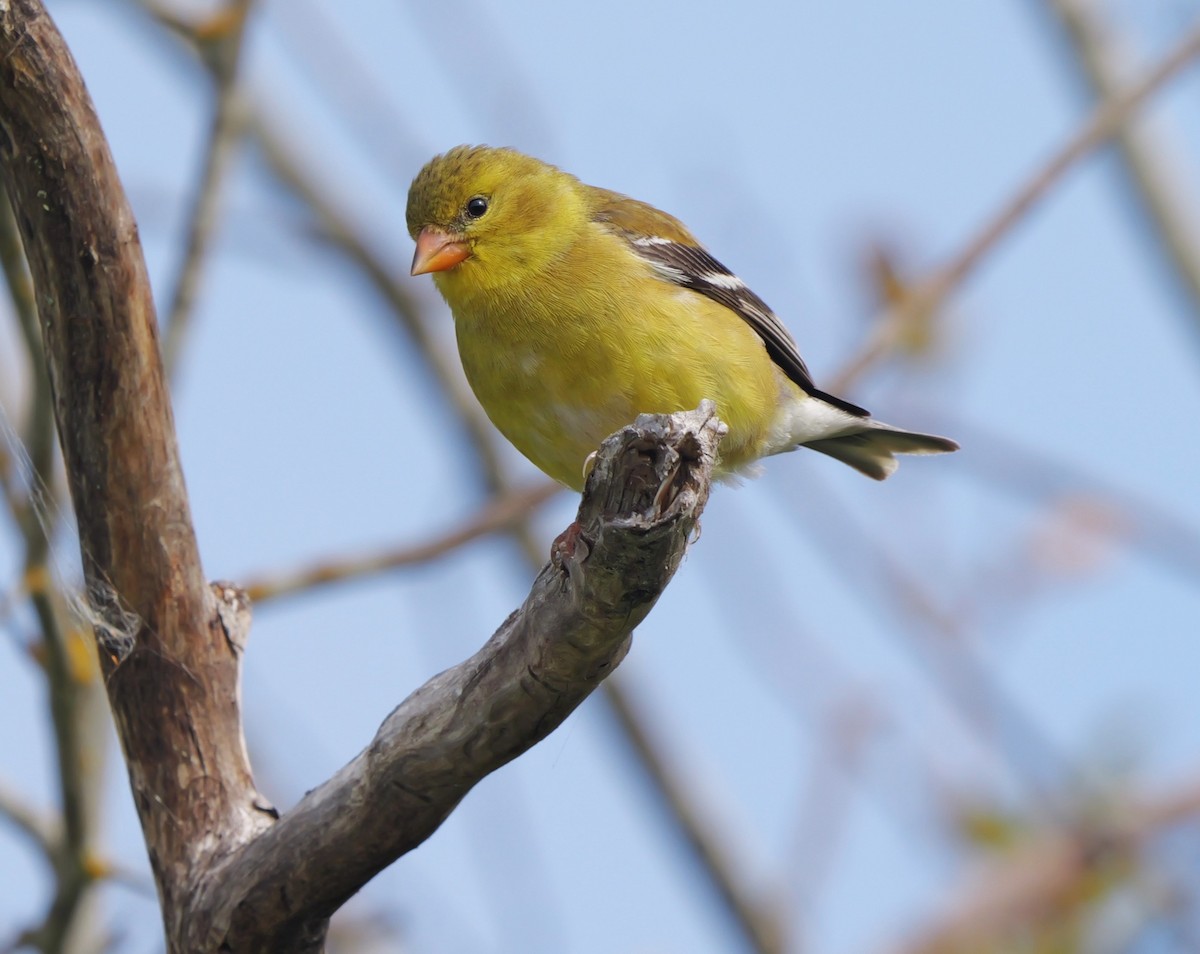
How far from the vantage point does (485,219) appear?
4980 mm

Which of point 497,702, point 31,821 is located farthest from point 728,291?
point 31,821

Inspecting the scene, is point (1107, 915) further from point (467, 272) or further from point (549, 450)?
point (467, 272)

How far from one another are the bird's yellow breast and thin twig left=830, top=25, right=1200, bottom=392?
1.83 feet

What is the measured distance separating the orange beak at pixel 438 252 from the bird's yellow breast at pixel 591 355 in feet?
0.16

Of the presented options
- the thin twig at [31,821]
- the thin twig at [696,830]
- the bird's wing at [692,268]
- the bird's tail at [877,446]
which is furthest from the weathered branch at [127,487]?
the thin twig at [696,830]

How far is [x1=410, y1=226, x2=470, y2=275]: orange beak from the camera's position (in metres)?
4.85

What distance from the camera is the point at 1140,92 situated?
18.5 ft

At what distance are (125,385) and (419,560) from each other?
65.0 inches

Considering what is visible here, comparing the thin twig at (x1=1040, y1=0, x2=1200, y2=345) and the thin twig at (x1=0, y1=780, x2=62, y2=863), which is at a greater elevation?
the thin twig at (x1=1040, y1=0, x2=1200, y2=345)

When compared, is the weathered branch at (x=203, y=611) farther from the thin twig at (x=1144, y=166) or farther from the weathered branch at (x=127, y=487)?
the thin twig at (x=1144, y=166)

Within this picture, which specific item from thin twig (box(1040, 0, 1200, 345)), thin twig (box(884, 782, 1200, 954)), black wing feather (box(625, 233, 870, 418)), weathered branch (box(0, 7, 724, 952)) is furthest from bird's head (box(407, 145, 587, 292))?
thin twig (box(1040, 0, 1200, 345))

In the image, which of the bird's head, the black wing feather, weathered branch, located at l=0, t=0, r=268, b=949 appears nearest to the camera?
weathered branch, located at l=0, t=0, r=268, b=949

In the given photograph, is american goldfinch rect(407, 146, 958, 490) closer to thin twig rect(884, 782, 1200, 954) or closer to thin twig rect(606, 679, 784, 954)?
thin twig rect(884, 782, 1200, 954)

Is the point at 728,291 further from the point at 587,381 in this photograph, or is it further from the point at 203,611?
the point at 203,611
